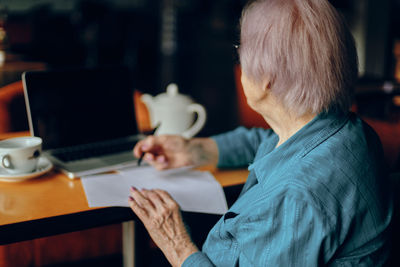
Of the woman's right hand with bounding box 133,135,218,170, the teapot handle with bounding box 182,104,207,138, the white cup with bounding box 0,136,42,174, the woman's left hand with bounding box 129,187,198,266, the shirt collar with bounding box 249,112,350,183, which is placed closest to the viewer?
the shirt collar with bounding box 249,112,350,183

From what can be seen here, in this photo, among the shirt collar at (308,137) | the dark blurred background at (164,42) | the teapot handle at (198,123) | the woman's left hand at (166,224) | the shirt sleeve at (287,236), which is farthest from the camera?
the dark blurred background at (164,42)

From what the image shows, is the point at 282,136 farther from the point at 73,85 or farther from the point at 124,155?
the point at 73,85

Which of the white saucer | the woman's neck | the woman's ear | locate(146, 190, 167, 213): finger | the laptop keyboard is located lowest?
locate(146, 190, 167, 213): finger

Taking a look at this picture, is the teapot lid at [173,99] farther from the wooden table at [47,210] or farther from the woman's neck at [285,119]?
the woman's neck at [285,119]

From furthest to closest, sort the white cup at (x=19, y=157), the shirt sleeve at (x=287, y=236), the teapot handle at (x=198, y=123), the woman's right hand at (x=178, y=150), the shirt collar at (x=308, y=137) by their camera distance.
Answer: the teapot handle at (x=198, y=123) → the woman's right hand at (x=178, y=150) → the white cup at (x=19, y=157) → the shirt collar at (x=308, y=137) → the shirt sleeve at (x=287, y=236)

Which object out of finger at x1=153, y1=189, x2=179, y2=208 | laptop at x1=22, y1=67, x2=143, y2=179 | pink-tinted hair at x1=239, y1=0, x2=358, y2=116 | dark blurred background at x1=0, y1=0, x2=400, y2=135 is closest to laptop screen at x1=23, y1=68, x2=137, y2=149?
laptop at x1=22, y1=67, x2=143, y2=179

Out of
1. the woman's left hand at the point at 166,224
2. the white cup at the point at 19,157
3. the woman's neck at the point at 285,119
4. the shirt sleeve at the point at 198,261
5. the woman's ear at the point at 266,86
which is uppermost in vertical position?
the woman's ear at the point at 266,86

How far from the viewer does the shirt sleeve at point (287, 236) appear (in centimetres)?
70

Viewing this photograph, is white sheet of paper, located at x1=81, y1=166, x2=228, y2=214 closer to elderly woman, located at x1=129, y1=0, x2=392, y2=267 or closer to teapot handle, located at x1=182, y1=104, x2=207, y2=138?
elderly woman, located at x1=129, y1=0, x2=392, y2=267

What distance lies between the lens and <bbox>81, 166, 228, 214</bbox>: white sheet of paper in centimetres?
100

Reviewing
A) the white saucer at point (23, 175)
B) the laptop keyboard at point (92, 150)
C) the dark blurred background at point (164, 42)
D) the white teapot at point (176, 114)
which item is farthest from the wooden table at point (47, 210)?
the dark blurred background at point (164, 42)

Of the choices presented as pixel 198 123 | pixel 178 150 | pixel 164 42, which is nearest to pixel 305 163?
pixel 178 150

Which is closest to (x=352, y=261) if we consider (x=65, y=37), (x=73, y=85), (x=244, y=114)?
(x=73, y=85)

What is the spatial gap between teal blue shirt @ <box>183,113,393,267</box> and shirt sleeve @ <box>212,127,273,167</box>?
0.35 metres
